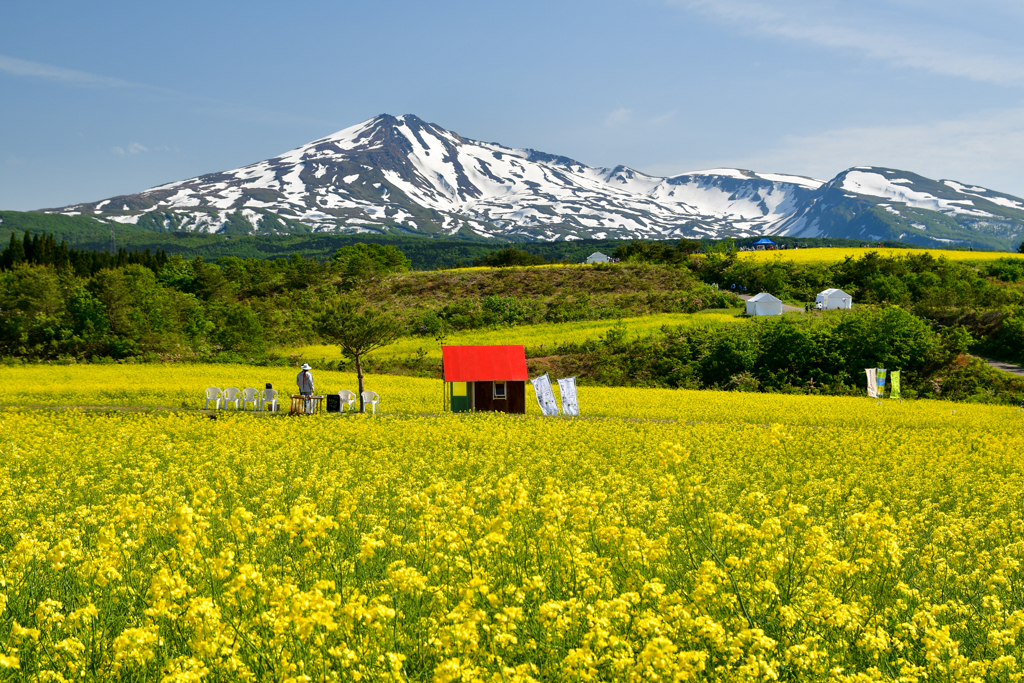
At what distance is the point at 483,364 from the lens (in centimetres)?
2809

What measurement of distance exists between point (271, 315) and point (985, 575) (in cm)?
6188

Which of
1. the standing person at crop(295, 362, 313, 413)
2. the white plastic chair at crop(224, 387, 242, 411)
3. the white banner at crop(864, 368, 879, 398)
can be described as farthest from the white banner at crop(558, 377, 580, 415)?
the white banner at crop(864, 368, 879, 398)

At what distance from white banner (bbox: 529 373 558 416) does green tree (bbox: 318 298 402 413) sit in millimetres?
6929

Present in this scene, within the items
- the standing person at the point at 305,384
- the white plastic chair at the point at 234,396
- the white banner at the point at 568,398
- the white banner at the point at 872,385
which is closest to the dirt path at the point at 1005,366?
the white banner at the point at 872,385

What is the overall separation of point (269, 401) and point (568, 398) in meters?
11.7

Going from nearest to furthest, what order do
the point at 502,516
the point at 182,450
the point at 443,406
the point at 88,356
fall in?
the point at 502,516 → the point at 182,450 → the point at 443,406 → the point at 88,356

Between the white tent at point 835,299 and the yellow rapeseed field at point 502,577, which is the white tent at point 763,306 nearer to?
the white tent at point 835,299

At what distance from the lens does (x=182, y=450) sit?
1582cm

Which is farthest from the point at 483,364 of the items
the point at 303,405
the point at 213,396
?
the point at 213,396

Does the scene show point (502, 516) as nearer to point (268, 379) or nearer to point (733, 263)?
point (268, 379)

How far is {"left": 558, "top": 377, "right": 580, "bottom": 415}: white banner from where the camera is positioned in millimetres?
27156

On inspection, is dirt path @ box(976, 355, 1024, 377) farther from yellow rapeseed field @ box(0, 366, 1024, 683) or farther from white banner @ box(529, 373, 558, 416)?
yellow rapeseed field @ box(0, 366, 1024, 683)

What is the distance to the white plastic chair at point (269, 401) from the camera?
26.0m

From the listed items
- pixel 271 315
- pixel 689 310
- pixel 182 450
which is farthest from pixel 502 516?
pixel 271 315
